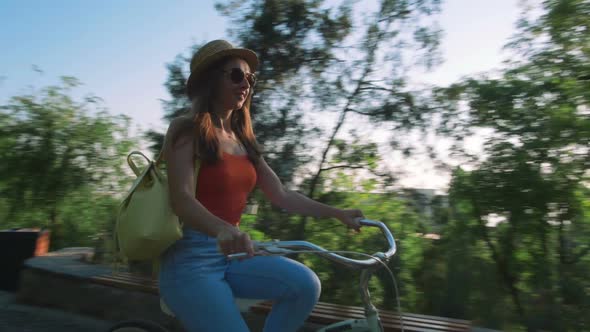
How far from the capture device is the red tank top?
7.50ft

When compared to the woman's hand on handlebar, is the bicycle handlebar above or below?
below

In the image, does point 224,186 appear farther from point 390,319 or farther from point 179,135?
point 390,319

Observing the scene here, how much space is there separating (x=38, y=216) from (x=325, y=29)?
14.7ft

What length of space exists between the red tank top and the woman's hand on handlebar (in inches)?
13.6

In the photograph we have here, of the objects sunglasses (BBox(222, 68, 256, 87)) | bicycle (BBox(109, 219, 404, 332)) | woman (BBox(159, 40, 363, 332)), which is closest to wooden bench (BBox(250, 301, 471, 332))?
bicycle (BBox(109, 219, 404, 332))

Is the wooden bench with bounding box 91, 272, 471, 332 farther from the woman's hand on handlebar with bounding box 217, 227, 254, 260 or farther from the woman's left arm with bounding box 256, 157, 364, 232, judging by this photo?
the woman's hand on handlebar with bounding box 217, 227, 254, 260

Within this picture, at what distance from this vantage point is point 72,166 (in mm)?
7355

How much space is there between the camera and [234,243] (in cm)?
195

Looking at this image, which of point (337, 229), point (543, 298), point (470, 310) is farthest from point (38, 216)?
point (543, 298)

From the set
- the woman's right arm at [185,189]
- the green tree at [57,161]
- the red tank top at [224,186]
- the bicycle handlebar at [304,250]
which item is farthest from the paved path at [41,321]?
the bicycle handlebar at [304,250]

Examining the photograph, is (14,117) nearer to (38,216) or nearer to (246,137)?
(38,216)

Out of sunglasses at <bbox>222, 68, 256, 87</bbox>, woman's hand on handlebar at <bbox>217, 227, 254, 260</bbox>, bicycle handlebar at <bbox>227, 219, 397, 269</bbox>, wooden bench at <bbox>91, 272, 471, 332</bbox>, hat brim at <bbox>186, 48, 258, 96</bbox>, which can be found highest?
hat brim at <bbox>186, 48, 258, 96</bbox>

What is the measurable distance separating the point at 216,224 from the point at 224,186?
0.91 feet

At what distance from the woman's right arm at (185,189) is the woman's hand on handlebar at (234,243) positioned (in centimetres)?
1
